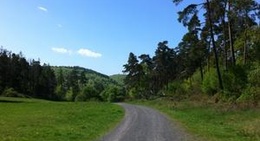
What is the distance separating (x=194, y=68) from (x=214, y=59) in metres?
28.9

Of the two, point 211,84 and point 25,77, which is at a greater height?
point 25,77

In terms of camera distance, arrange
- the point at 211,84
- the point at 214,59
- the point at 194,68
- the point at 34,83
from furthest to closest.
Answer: the point at 34,83
the point at 194,68
the point at 214,59
the point at 211,84

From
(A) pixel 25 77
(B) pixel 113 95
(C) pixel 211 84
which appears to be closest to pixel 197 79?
(C) pixel 211 84

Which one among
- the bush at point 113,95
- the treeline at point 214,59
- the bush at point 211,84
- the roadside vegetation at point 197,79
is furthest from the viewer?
the bush at point 113,95

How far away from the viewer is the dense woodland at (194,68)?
4444cm

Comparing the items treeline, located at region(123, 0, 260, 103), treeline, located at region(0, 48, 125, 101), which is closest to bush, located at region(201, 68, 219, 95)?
treeline, located at region(123, 0, 260, 103)

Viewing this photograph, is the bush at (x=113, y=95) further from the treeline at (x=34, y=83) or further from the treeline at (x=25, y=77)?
the treeline at (x=25, y=77)

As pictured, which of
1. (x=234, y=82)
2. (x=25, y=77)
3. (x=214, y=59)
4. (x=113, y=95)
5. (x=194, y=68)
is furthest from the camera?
(x=25, y=77)

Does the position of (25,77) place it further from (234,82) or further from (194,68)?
(234,82)

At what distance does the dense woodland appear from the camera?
44.4 metres

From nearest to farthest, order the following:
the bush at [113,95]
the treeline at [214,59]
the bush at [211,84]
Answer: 1. the treeline at [214,59]
2. the bush at [211,84]
3. the bush at [113,95]

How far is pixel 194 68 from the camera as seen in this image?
110000mm

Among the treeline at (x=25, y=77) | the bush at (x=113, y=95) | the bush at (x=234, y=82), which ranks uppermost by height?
the treeline at (x=25, y=77)

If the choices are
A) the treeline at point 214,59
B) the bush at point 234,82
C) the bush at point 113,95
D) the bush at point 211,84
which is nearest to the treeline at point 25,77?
the bush at point 113,95
